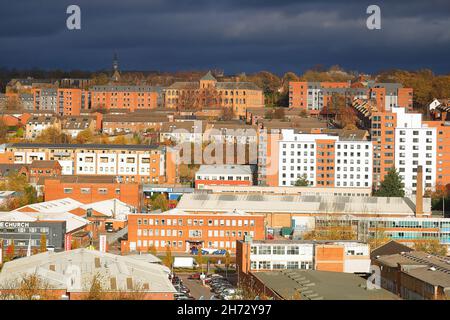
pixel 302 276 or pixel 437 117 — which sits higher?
pixel 437 117

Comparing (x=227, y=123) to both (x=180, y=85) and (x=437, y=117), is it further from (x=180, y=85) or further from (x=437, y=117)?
(x=180, y=85)

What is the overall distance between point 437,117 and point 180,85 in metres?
16.8

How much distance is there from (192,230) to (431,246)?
5384 millimetres

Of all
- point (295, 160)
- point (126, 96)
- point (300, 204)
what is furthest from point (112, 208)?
point (126, 96)

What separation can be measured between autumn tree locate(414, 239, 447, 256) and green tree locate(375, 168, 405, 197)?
586cm

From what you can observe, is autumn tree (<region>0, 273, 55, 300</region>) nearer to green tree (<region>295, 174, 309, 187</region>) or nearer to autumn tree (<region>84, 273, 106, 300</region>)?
autumn tree (<region>84, 273, 106, 300</region>)

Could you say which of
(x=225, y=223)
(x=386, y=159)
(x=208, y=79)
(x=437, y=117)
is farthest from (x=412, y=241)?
(x=208, y=79)

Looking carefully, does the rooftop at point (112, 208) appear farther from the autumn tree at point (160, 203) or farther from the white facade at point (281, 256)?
the white facade at point (281, 256)

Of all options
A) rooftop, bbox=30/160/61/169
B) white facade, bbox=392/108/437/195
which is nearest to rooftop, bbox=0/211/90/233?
rooftop, bbox=30/160/61/169

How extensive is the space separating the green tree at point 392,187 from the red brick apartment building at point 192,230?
252 inches

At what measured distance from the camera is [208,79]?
2062 inches

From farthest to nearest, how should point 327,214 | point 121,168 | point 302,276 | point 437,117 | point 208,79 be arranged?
1. point 208,79
2. point 437,117
3. point 121,168
4. point 327,214
5. point 302,276

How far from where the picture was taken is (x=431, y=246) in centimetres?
2305

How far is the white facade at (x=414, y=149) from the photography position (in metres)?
32.1
